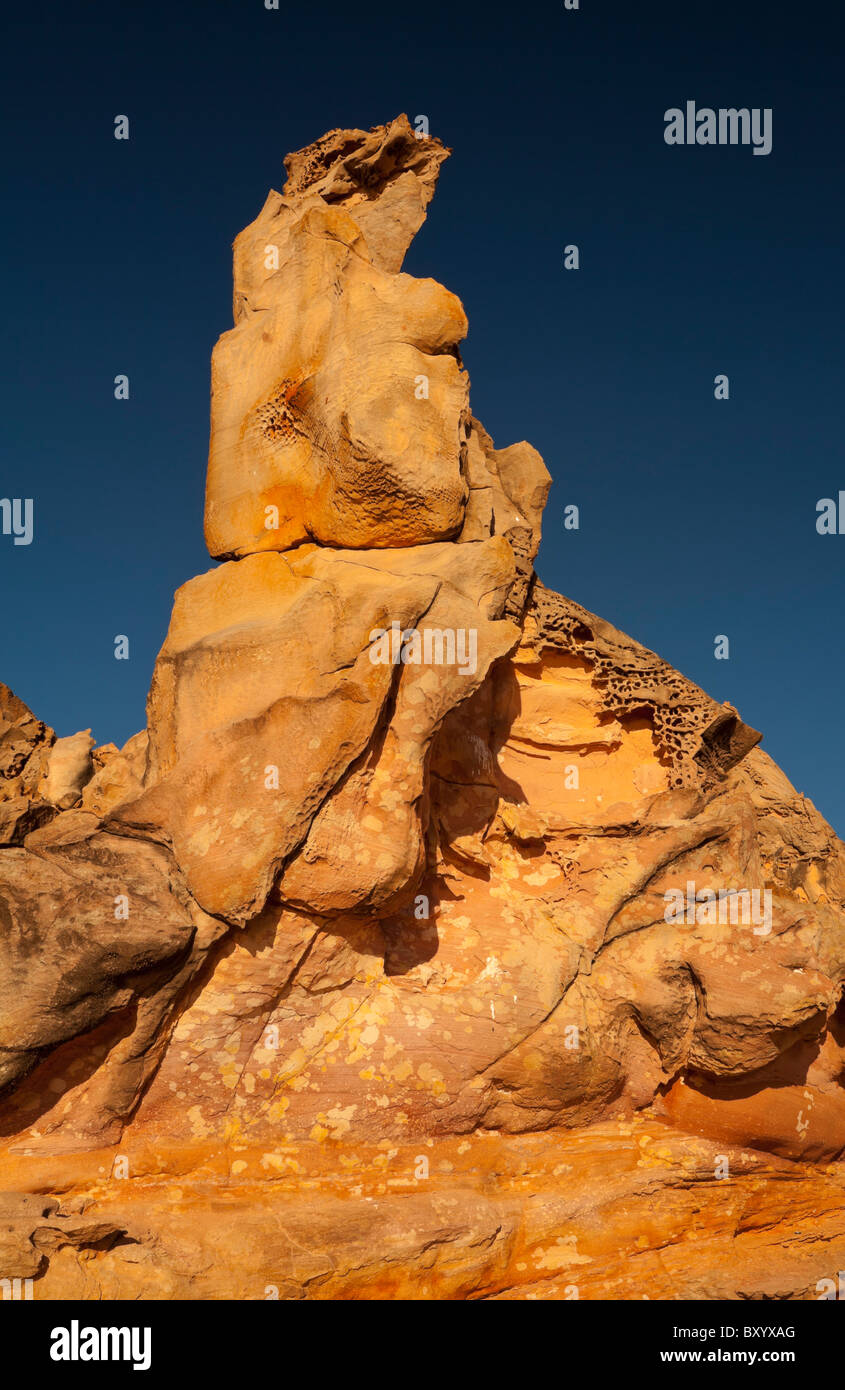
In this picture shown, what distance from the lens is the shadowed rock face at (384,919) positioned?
5645 mm

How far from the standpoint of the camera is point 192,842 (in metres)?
5.98

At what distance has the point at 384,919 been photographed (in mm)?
6523

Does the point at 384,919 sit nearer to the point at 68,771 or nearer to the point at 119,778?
the point at 119,778

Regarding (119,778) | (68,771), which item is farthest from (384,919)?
(68,771)

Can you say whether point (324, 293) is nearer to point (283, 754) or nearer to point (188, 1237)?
point (283, 754)

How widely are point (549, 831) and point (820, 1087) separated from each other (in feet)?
7.51

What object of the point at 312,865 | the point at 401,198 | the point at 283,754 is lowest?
the point at 312,865

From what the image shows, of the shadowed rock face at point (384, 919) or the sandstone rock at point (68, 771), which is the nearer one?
the shadowed rock face at point (384, 919)

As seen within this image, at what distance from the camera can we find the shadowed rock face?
5645mm

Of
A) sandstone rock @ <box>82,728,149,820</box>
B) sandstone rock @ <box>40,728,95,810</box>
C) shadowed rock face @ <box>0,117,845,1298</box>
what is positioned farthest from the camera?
sandstone rock @ <box>40,728,95,810</box>

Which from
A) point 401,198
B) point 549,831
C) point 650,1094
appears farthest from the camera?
point 401,198

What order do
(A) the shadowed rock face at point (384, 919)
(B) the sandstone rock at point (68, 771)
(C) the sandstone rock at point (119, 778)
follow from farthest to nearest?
(B) the sandstone rock at point (68, 771) → (C) the sandstone rock at point (119, 778) → (A) the shadowed rock face at point (384, 919)

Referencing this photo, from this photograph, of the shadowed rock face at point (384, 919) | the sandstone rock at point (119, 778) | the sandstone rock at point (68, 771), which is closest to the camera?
the shadowed rock face at point (384, 919)
